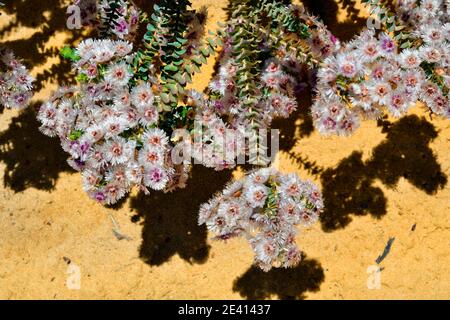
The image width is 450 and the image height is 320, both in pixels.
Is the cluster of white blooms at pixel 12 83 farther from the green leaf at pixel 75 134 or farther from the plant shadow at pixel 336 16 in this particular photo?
the plant shadow at pixel 336 16

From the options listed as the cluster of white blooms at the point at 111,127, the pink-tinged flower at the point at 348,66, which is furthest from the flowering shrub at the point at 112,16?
the pink-tinged flower at the point at 348,66

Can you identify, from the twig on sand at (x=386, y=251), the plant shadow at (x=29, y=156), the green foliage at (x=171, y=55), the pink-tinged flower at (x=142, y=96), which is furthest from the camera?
the plant shadow at (x=29, y=156)

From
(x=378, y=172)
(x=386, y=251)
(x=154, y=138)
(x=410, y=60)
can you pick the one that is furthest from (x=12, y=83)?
(x=386, y=251)

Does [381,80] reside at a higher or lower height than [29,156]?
higher

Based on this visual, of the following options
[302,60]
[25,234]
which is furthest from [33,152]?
[302,60]

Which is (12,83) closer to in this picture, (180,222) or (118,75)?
(118,75)

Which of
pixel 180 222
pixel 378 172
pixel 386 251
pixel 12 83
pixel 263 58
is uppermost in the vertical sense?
pixel 263 58

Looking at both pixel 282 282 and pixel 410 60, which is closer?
pixel 410 60
